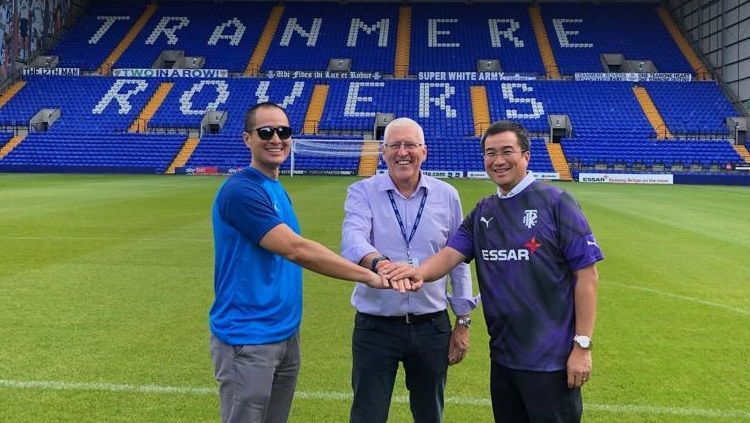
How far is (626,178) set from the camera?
34.5 meters

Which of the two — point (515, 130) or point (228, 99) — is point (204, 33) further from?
point (515, 130)

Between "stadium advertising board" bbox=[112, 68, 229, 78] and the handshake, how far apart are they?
47598 mm

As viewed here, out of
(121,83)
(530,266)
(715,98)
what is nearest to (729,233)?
(530,266)

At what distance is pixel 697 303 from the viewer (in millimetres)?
7148

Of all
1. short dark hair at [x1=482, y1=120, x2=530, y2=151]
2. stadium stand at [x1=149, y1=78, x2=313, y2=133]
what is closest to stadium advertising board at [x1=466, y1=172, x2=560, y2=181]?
stadium stand at [x1=149, y1=78, x2=313, y2=133]

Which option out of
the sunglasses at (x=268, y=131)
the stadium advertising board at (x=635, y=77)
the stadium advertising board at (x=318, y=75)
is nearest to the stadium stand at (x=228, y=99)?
the stadium advertising board at (x=318, y=75)

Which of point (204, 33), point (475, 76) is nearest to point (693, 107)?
point (475, 76)

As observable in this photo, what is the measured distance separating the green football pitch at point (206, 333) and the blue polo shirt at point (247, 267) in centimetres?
151

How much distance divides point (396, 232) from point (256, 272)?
0.83 m

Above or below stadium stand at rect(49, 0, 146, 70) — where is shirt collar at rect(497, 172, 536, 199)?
below

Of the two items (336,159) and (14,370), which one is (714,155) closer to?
(336,159)

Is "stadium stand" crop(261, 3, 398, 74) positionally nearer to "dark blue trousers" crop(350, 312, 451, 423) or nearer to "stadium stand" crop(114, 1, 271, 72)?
"stadium stand" crop(114, 1, 271, 72)

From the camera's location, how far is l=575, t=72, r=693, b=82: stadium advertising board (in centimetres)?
4488

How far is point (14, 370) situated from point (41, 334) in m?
0.95
